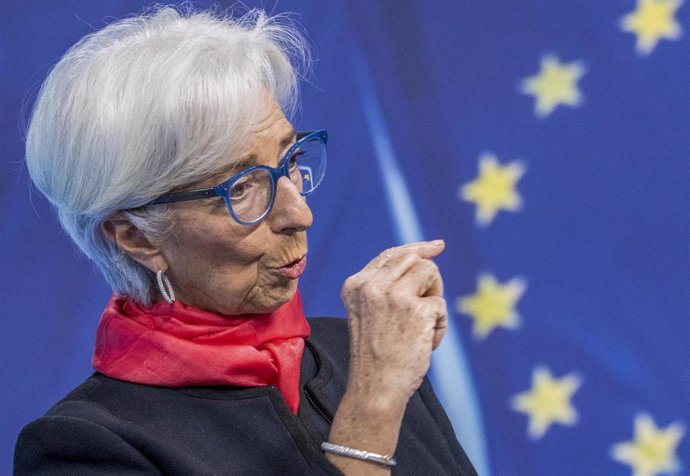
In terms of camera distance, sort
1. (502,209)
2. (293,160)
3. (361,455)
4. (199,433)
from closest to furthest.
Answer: (361,455) → (199,433) → (293,160) → (502,209)

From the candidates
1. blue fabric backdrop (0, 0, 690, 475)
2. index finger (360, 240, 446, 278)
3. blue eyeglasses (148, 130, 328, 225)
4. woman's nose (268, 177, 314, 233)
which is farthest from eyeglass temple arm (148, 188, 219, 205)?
blue fabric backdrop (0, 0, 690, 475)

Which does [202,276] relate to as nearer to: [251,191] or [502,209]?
[251,191]

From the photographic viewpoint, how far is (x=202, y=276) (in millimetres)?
1560

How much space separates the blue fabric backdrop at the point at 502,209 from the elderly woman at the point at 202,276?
62cm

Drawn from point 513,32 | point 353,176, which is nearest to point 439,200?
point 353,176

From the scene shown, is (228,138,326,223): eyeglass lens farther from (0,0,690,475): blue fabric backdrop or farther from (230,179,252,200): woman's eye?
(0,0,690,475): blue fabric backdrop

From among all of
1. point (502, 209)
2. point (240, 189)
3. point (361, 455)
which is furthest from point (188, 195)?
point (502, 209)

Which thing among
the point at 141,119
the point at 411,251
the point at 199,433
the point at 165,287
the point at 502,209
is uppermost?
the point at 502,209

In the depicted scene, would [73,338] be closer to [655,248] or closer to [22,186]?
[22,186]

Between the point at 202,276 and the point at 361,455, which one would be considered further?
the point at 202,276

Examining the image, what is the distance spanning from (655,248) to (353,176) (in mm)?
683

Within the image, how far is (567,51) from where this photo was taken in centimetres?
217

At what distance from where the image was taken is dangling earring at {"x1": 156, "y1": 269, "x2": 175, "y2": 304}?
1572mm

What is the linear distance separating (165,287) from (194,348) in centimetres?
12
